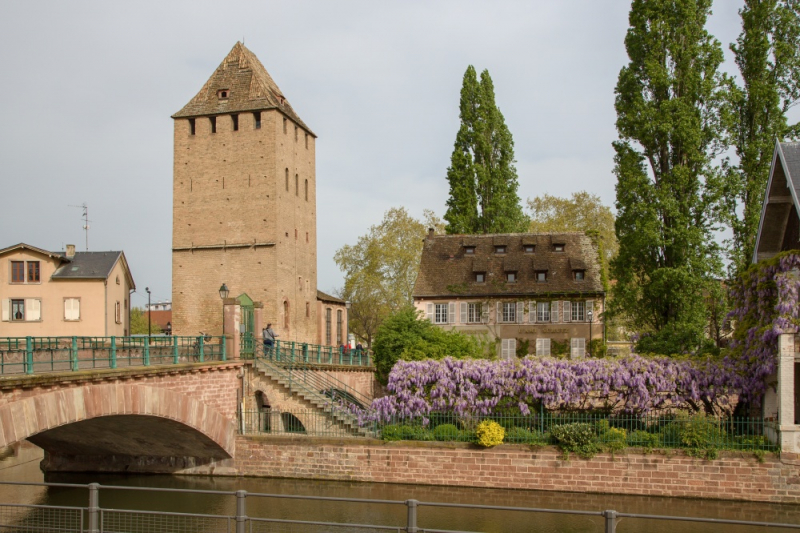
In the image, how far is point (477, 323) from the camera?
146 ft

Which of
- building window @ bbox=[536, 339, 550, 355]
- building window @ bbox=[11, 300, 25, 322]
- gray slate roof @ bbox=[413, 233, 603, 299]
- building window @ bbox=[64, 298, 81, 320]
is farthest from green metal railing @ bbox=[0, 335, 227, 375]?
building window @ bbox=[11, 300, 25, 322]

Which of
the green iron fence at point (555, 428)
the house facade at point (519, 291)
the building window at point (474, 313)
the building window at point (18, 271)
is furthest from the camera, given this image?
the building window at point (18, 271)

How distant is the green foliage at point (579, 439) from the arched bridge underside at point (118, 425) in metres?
10.6

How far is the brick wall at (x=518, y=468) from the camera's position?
2361cm

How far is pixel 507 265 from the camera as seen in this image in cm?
4525

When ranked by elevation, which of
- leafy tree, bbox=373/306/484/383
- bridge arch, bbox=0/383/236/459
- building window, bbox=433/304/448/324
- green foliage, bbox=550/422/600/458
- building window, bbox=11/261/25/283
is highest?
building window, bbox=11/261/25/283

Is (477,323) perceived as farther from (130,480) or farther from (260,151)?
(130,480)

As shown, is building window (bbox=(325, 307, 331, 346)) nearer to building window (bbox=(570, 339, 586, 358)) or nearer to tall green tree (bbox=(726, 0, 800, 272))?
building window (bbox=(570, 339, 586, 358))

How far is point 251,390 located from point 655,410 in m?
13.5

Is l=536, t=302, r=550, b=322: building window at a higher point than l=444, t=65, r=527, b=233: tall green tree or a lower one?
lower

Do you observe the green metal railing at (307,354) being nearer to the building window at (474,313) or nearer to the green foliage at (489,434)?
the building window at (474,313)

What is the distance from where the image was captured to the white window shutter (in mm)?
46094

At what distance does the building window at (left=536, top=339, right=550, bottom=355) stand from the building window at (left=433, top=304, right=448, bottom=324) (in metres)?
5.23

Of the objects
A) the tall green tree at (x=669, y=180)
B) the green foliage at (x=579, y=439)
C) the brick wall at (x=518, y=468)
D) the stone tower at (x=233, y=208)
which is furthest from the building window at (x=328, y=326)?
the green foliage at (x=579, y=439)
